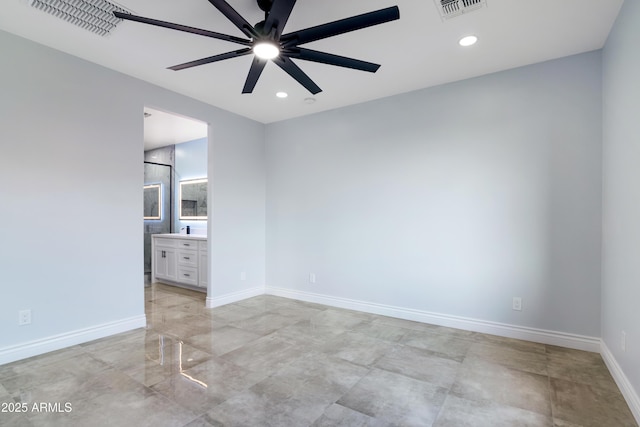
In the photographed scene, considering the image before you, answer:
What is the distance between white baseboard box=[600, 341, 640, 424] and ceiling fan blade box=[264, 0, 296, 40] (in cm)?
309

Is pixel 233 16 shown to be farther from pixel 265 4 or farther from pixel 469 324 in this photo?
pixel 469 324

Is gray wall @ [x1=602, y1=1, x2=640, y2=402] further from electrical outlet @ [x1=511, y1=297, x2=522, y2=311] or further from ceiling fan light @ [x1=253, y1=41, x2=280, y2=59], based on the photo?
ceiling fan light @ [x1=253, y1=41, x2=280, y2=59]

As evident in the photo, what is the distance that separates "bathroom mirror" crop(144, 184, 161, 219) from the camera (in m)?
6.73

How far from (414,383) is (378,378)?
264 millimetres

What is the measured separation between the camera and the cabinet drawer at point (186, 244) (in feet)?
16.7

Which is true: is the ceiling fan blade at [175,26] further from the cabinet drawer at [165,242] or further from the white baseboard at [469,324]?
the cabinet drawer at [165,242]

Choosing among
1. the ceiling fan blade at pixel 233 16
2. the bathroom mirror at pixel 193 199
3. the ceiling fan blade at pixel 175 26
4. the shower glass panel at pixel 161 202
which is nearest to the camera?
the ceiling fan blade at pixel 233 16

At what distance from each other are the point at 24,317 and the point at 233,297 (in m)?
2.25

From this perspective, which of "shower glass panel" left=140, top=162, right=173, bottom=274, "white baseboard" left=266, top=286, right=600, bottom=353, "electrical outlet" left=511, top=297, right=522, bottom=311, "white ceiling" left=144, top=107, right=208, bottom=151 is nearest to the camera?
"white baseboard" left=266, top=286, right=600, bottom=353

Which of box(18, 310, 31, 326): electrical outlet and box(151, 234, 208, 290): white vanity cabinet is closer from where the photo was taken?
box(18, 310, 31, 326): electrical outlet

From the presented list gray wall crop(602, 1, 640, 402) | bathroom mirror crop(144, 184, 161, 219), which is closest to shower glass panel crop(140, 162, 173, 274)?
bathroom mirror crop(144, 184, 161, 219)

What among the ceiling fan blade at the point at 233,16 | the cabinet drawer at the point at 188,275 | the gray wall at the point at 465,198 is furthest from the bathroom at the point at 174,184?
the ceiling fan blade at the point at 233,16

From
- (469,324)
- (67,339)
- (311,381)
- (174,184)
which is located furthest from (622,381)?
(174,184)

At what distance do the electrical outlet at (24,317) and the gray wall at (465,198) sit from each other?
9.69 ft
